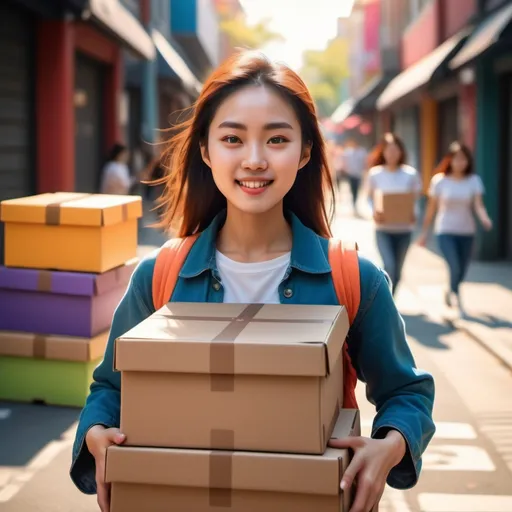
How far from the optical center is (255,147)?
8.23ft

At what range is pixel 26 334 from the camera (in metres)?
6.56

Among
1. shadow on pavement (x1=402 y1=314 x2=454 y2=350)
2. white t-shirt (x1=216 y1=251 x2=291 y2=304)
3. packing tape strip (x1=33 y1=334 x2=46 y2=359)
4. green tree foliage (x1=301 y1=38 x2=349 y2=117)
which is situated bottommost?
shadow on pavement (x1=402 y1=314 x2=454 y2=350)

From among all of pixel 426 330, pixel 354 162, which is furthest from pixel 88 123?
pixel 354 162

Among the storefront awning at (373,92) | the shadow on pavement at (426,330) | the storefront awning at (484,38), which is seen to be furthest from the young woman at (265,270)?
the storefront awning at (373,92)

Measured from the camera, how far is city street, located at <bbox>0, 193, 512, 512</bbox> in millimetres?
4746

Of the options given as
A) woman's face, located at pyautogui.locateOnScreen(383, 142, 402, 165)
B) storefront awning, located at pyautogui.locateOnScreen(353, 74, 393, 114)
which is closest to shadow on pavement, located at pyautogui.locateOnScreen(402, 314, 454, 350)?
woman's face, located at pyautogui.locateOnScreen(383, 142, 402, 165)

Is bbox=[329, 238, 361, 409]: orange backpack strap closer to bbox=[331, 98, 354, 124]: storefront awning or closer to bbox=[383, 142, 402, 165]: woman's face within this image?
bbox=[383, 142, 402, 165]: woman's face

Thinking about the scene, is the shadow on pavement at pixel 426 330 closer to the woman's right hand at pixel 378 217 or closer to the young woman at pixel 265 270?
the woman's right hand at pixel 378 217

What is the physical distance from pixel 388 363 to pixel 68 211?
4083mm

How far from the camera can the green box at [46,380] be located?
255 inches

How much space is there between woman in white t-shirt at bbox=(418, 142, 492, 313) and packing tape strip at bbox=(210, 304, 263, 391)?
29.4ft

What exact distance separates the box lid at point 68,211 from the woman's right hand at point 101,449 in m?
3.94

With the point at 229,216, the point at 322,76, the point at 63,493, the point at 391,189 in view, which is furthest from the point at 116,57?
the point at 322,76

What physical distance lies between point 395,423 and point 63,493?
276 centimetres
